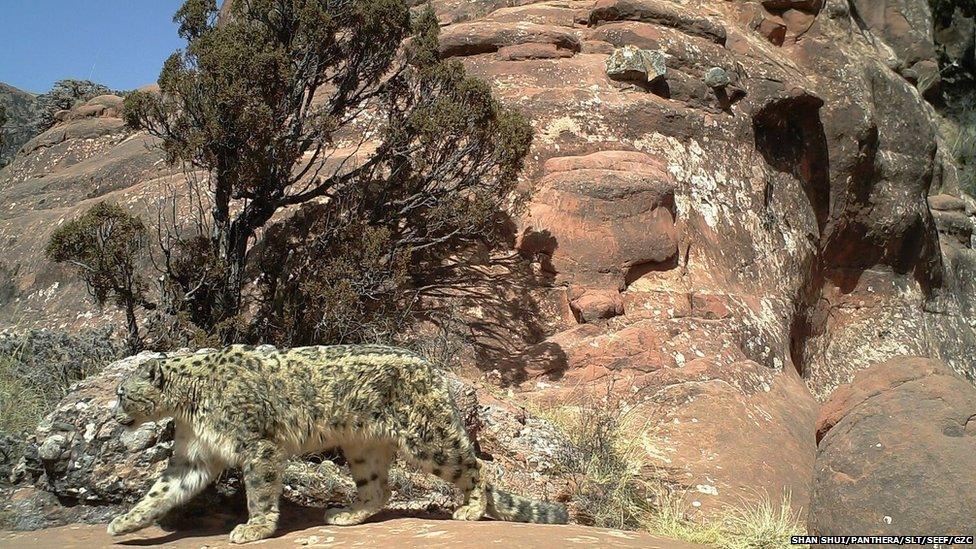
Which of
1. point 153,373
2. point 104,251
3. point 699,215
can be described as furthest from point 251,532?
point 699,215

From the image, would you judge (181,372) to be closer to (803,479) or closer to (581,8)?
(803,479)

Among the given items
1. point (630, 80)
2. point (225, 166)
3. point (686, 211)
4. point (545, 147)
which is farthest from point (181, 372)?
point (630, 80)

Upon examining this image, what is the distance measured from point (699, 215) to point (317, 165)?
217 inches

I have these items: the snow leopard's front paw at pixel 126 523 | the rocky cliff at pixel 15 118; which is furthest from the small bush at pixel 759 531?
the rocky cliff at pixel 15 118

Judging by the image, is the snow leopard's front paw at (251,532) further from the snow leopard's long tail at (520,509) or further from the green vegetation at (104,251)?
the green vegetation at (104,251)

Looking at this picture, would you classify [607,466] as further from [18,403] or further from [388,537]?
[18,403]

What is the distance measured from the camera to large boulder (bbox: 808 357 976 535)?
17.1 feet

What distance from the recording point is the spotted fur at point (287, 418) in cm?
604

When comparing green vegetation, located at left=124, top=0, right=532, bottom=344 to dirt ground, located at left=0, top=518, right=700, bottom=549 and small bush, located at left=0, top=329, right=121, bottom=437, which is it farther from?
dirt ground, located at left=0, top=518, right=700, bottom=549

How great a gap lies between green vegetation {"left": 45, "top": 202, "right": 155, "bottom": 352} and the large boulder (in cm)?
740

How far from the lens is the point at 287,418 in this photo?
20.4 ft

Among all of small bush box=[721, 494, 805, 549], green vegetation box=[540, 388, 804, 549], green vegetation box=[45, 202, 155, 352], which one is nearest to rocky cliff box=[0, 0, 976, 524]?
green vegetation box=[540, 388, 804, 549]

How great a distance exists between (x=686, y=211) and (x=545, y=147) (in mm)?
2213

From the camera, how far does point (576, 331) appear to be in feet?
37.3
